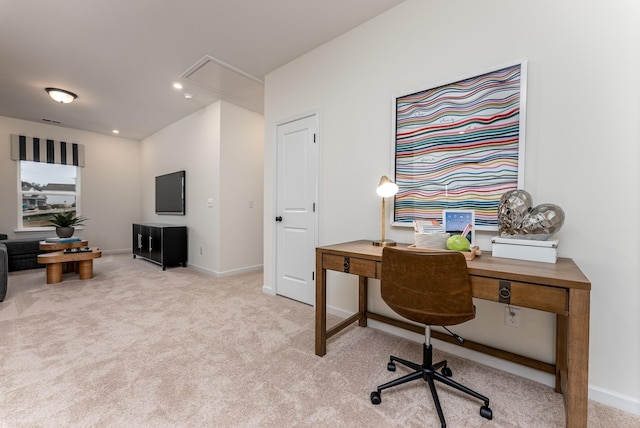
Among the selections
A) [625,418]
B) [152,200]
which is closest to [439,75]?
[625,418]

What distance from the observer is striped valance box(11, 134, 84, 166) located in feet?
15.7

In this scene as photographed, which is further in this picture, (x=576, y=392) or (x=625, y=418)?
(x=625, y=418)

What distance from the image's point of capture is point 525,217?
1.46 metres

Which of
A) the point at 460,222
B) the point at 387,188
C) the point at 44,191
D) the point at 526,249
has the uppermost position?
the point at 44,191

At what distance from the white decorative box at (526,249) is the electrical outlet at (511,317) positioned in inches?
17.2

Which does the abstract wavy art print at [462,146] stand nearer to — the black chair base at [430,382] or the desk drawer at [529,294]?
the desk drawer at [529,294]

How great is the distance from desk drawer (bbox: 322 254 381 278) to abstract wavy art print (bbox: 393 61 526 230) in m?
0.58

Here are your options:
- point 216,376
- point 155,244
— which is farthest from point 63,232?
point 216,376

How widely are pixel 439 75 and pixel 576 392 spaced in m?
1.92

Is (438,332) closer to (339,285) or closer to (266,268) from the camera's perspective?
(339,285)

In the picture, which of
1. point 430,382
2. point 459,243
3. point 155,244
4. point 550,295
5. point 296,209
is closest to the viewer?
point 550,295

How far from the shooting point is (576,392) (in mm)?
1049

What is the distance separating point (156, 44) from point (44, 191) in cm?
462

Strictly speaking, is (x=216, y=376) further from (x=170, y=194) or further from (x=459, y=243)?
(x=170, y=194)
